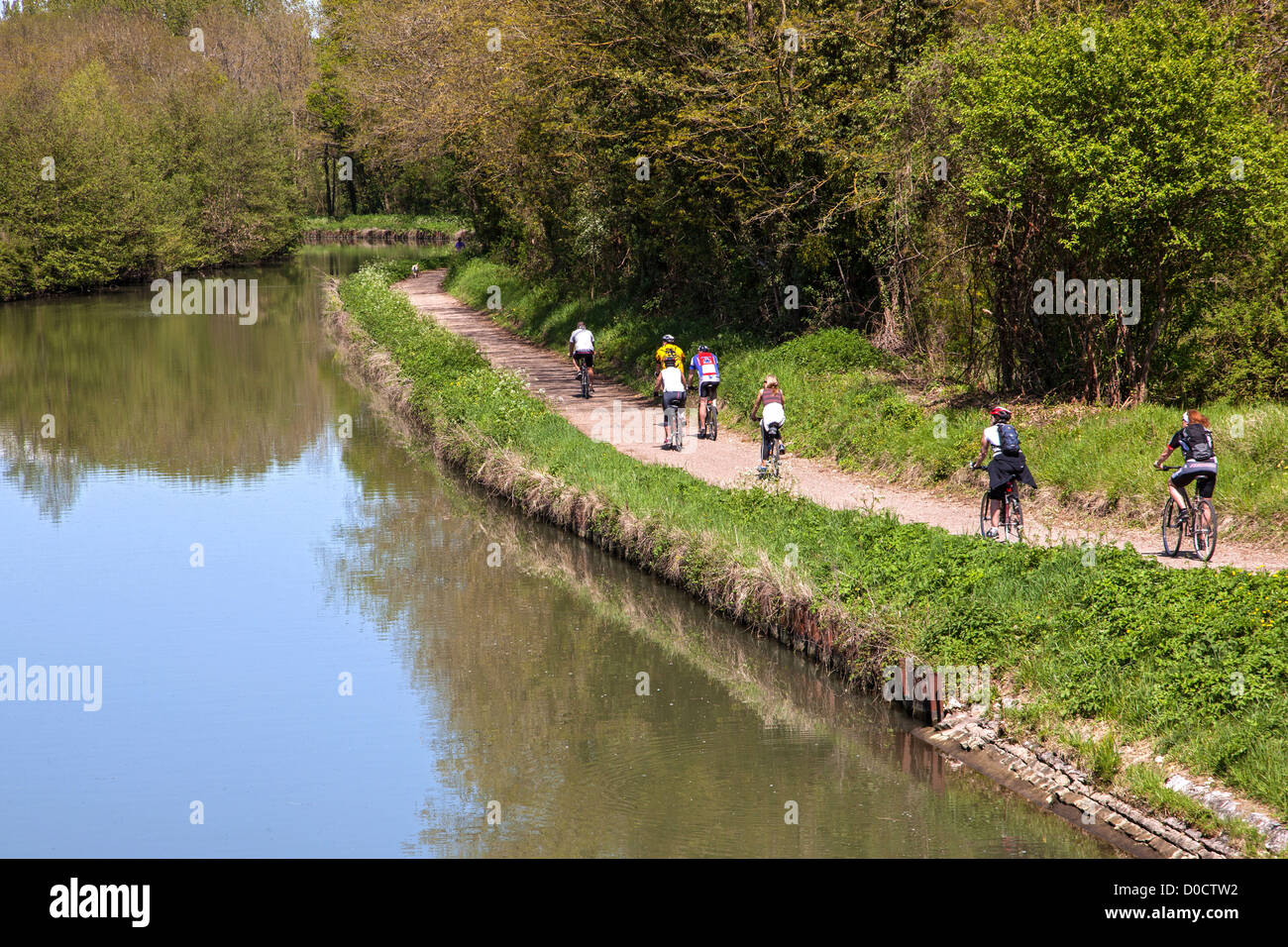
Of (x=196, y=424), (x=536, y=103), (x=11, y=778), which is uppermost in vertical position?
(x=536, y=103)

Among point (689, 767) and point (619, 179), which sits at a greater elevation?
point (619, 179)

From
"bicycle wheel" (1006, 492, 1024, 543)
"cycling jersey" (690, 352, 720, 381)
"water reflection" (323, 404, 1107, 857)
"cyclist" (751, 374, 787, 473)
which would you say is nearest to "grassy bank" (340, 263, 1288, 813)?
"water reflection" (323, 404, 1107, 857)

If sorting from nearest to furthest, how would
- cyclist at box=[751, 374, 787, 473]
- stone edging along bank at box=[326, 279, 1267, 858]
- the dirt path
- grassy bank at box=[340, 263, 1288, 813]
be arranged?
stone edging along bank at box=[326, 279, 1267, 858] → grassy bank at box=[340, 263, 1288, 813] → the dirt path → cyclist at box=[751, 374, 787, 473]

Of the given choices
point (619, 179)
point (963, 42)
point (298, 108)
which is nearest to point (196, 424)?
point (619, 179)

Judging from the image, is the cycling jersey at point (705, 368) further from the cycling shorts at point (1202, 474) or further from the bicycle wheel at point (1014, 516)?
the cycling shorts at point (1202, 474)

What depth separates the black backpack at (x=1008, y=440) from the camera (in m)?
14.8

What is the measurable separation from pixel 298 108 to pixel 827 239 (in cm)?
7741

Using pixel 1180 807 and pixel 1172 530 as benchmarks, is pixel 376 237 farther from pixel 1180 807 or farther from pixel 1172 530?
pixel 1180 807

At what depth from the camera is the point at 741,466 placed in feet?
68.5

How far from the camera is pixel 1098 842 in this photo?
971 cm

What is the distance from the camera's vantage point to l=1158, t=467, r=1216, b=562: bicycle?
13.9 m

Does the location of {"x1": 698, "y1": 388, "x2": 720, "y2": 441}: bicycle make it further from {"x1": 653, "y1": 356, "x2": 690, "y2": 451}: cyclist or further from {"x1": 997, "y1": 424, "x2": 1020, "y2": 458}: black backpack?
{"x1": 997, "y1": 424, "x2": 1020, "y2": 458}: black backpack

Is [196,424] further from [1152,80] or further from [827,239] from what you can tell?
[1152,80]

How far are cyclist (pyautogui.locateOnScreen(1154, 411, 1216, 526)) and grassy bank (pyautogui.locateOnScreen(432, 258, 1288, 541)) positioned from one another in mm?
1001
